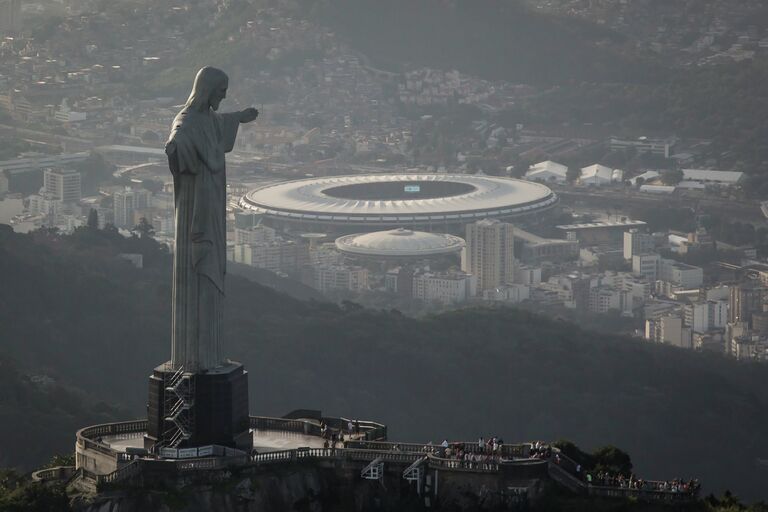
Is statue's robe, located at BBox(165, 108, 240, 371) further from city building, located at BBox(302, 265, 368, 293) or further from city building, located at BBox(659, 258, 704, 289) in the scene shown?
city building, located at BBox(659, 258, 704, 289)

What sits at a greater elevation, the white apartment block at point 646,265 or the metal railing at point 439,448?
the metal railing at point 439,448

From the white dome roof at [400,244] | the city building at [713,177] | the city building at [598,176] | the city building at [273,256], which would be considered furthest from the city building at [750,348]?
the city building at [713,177]

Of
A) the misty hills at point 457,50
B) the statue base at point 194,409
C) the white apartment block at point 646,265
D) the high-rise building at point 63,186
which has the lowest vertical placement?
the white apartment block at point 646,265

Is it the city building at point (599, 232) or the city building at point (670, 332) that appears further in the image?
the city building at point (599, 232)

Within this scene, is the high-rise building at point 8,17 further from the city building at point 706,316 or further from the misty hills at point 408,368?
the misty hills at point 408,368

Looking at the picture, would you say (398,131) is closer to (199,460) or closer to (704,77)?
(704,77)

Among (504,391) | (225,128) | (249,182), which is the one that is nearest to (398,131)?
(249,182)

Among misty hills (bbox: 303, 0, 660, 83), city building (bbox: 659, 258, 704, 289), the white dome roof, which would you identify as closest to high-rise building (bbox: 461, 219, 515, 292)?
the white dome roof
